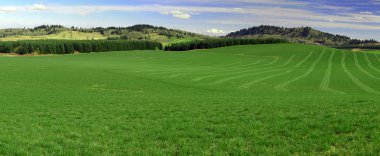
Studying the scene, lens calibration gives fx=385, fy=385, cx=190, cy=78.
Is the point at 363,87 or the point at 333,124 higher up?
the point at 333,124

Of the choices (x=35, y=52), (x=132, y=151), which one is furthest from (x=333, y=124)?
(x=35, y=52)

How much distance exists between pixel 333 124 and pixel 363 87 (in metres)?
46.4

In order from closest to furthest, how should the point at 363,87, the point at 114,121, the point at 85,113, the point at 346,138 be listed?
1. the point at 346,138
2. the point at 114,121
3. the point at 85,113
4. the point at 363,87

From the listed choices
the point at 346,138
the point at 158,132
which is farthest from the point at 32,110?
the point at 346,138

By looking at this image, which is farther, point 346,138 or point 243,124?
point 243,124

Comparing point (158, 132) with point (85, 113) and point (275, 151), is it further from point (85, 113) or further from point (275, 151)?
point (85, 113)

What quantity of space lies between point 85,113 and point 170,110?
5.12 meters

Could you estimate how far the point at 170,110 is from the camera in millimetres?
23500

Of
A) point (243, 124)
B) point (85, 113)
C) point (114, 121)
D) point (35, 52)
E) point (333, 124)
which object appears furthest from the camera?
point (35, 52)

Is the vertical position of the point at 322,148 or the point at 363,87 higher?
the point at 322,148

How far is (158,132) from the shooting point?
15.9 meters

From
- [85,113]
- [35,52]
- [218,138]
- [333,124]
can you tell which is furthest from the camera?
[35,52]

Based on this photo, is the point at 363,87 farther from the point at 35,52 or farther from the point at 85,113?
the point at 35,52

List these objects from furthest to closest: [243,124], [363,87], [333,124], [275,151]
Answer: [363,87], [243,124], [333,124], [275,151]
